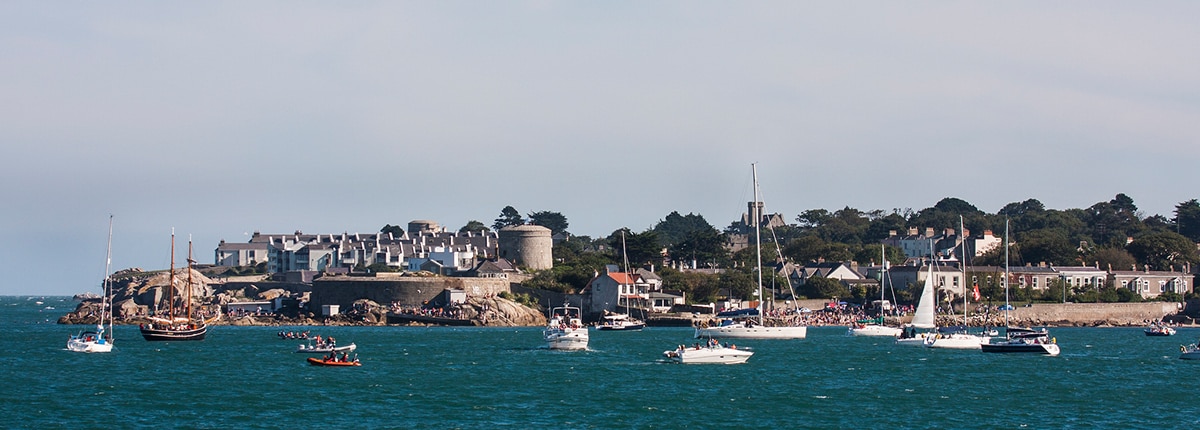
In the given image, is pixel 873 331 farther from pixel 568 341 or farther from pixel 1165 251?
pixel 1165 251

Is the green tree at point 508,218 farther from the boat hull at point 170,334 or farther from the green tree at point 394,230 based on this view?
the boat hull at point 170,334

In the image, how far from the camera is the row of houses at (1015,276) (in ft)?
360

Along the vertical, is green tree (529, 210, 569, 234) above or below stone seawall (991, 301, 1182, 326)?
above

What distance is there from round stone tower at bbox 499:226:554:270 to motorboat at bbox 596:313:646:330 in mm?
30088

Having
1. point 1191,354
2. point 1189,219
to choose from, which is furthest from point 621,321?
point 1189,219

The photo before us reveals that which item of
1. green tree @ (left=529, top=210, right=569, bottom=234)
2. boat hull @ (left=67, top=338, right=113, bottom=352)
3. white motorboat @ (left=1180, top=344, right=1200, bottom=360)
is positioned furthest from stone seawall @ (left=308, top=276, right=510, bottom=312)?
green tree @ (left=529, top=210, right=569, bottom=234)

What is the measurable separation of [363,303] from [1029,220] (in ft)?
320

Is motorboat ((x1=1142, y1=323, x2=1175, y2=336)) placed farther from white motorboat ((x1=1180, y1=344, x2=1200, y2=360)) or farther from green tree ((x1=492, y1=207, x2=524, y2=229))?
green tree ((x1=492, y1=207, x2=524, y2=229))

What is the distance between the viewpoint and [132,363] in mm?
57812

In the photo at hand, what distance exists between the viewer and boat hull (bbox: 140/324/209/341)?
7275 centimetres

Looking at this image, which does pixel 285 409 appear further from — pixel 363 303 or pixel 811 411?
pixel 363 303

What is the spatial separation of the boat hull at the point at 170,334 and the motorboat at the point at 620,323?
26492 mm

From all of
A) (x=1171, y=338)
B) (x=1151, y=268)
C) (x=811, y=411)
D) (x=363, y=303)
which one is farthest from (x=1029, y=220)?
(x=811, y=411)

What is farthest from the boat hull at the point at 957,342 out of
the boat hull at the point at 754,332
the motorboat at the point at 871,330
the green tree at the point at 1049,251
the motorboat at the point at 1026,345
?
the green tree at the point at 1049,251
